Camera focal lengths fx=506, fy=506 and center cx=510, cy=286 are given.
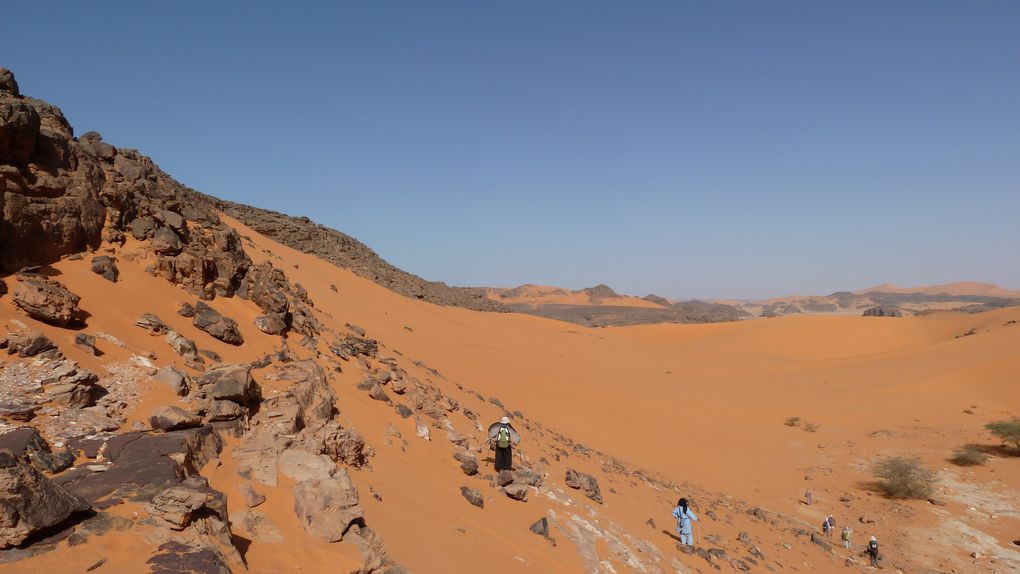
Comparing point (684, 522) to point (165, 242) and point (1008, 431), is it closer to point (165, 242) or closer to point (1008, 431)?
point (165, 242)

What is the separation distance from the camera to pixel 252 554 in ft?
11.7

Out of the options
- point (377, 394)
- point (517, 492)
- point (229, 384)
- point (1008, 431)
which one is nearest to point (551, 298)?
point (1008, 431)

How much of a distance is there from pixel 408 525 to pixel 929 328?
5002cm

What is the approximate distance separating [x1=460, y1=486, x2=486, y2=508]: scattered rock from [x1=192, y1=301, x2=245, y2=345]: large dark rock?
3.59 m

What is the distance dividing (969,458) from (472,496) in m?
16.8

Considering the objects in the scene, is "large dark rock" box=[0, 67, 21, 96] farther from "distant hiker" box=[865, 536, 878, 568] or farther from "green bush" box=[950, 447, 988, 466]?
"green bush" box=[950, 447, 988, 466]

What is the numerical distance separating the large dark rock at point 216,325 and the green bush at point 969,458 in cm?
1952

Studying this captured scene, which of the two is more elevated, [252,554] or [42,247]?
[42,247]

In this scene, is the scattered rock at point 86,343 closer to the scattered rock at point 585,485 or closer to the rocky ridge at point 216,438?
the rocky ridge at point 216,438

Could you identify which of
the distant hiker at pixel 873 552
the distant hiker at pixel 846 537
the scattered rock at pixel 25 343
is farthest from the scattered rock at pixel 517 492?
the distant hiker at pixel 846 537

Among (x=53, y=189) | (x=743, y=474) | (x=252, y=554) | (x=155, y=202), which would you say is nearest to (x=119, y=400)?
(x=252, y=554)

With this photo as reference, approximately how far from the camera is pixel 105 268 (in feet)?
20.3

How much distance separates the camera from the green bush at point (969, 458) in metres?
14.9

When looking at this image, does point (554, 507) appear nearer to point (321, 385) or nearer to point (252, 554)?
point (321, 385)
